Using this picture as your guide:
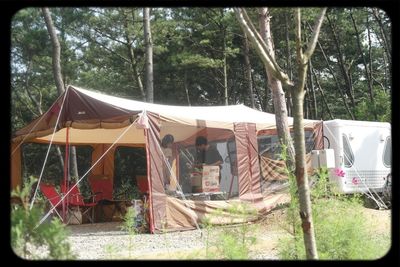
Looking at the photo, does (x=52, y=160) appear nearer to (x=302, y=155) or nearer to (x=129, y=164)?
(x=129, y=164)

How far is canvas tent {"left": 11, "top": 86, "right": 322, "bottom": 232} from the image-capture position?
27.0ft

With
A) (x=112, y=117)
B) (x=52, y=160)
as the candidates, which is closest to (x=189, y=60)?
(x=52, y=160)

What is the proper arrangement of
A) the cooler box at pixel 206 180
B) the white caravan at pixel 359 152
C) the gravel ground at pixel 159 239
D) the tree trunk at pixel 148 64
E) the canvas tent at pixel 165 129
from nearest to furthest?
the gravel ground at pixel 159 239 → the canvas tent at pixel 165 129 → the cooler box at pixel 206 180 → the white caravan at pixel 359 152 → the tree trunk at pixel 148 64

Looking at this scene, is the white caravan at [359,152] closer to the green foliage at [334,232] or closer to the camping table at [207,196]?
the camping table at [207,196]

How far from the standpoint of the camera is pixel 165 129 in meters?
9.23

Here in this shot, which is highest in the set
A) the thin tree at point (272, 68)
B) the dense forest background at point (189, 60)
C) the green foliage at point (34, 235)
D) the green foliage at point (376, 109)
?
the dense forest background at point (189, 60)

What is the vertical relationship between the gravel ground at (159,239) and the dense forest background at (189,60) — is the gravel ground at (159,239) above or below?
below

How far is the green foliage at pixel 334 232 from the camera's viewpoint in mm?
4176

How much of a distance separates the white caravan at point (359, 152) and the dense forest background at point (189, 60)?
6.96m

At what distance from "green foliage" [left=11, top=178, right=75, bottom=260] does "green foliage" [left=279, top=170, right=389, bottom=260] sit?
194cm

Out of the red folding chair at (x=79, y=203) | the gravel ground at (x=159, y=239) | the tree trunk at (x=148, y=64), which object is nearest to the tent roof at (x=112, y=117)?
the red folding chair at (x=79, y=203)

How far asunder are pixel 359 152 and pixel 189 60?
10.2 metres
